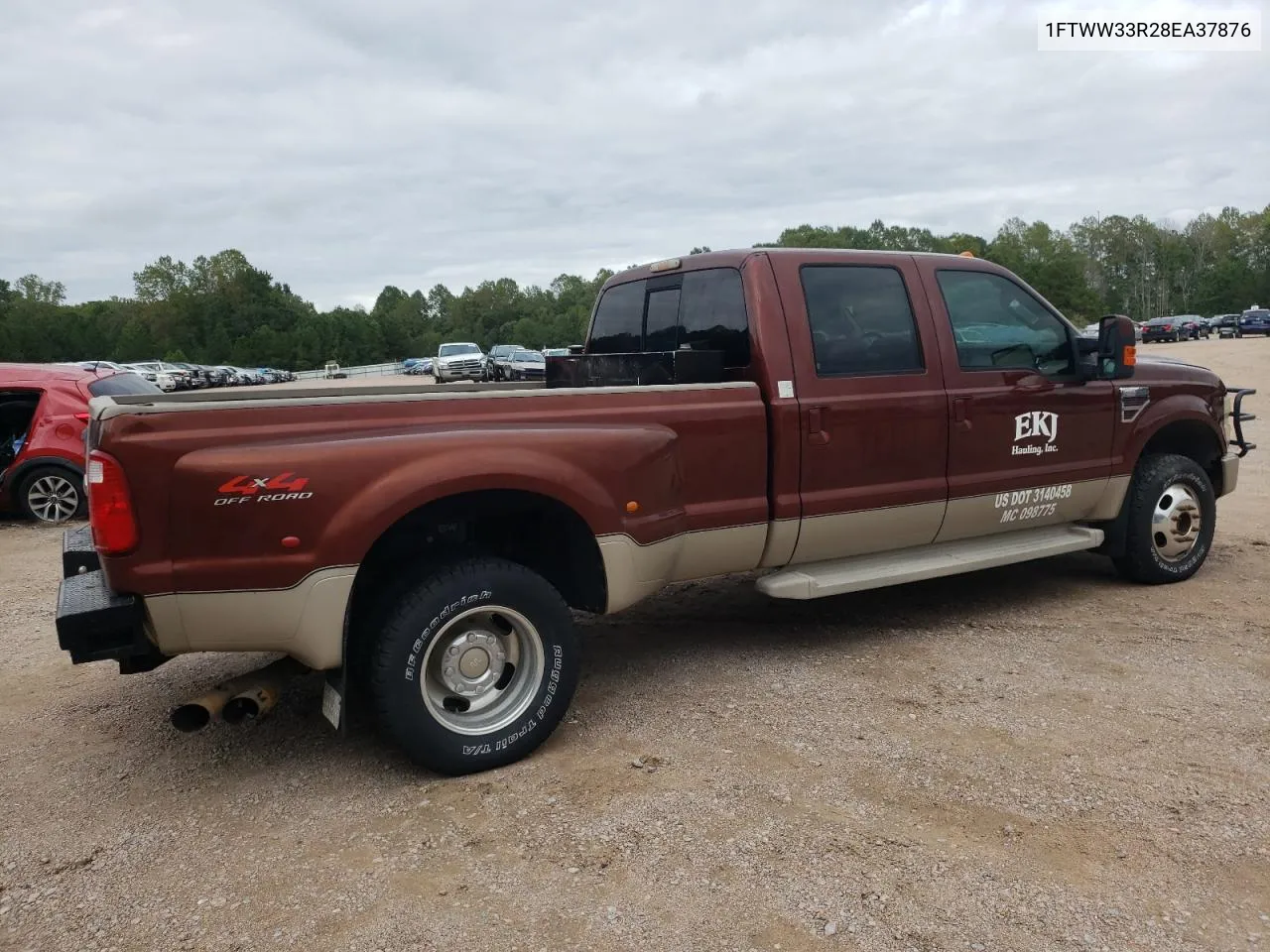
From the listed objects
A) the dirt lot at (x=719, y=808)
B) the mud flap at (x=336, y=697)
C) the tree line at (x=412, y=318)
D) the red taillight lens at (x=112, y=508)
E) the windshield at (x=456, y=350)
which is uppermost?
the tree line at (x=412, y=318)

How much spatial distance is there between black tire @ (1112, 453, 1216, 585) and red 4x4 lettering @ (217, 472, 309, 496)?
4.70m

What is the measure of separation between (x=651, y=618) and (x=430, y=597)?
7.66 ft

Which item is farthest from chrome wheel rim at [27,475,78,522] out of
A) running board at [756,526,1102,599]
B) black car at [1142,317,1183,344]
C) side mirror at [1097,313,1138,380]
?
black car at [1142,317,1183,344]

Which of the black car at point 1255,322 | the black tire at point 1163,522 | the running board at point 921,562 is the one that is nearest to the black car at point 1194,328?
the black car at point 1255,322

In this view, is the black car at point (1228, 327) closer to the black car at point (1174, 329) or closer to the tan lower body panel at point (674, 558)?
the black car at point (1174, 329)

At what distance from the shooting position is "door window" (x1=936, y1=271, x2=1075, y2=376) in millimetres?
4961

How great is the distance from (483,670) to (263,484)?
1081 millimetres

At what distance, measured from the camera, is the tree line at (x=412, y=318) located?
98.2 metres

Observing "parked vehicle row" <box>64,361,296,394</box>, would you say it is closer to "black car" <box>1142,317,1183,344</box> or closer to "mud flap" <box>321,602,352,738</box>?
"mud flap" <box>321,602,352,738</box>

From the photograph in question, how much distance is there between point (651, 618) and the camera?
18.3 ft

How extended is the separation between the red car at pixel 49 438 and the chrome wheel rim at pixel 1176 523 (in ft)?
27.1

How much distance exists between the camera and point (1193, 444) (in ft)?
19.9

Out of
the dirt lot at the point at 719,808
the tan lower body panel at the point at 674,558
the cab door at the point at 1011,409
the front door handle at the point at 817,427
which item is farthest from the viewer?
the cab door at the point at 1011,409

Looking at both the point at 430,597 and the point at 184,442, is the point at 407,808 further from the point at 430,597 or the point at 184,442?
the point at 184,442
